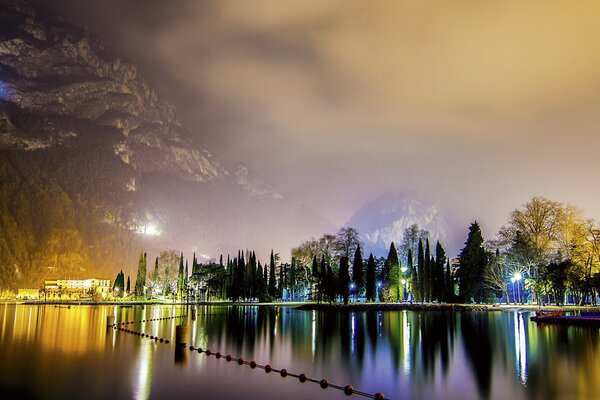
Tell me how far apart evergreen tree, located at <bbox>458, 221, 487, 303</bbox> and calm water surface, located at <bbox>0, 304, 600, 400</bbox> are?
1704 inches

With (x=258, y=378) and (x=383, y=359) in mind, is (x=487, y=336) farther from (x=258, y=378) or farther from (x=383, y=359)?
(x=258, y=378)

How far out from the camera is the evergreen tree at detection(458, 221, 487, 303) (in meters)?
85.6

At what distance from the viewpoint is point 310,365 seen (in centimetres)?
2644

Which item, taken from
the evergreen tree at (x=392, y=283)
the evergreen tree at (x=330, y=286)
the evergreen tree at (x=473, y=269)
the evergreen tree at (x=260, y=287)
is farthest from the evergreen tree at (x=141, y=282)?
the evergreen tree at (x=473, y=269)

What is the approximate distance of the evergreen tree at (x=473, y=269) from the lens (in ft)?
281

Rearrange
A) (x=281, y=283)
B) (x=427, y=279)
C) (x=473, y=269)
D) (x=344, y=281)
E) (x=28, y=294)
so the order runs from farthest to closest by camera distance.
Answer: (x=28, y=294) → (x=281, y=283) → (x=427, y=279) → (x=344, y=281) → (x=473, y=269)

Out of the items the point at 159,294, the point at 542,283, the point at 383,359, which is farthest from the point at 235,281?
the point at 383,359

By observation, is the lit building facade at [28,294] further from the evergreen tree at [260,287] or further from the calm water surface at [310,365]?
the calm water surface at [310,365]

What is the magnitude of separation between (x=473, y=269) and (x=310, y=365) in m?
67.6

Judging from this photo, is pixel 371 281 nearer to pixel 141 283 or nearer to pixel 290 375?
pixel 290 375

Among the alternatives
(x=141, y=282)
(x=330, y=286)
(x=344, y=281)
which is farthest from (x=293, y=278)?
(x=141, y=282)

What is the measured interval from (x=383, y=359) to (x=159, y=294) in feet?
486

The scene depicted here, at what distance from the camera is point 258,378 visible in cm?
2306

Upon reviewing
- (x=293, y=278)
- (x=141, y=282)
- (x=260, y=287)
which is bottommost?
(x=260, y=287)
